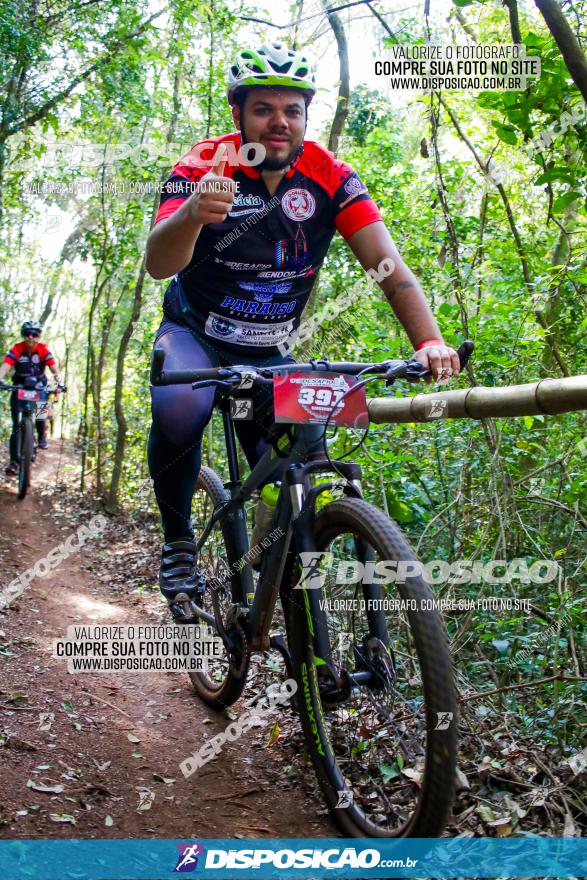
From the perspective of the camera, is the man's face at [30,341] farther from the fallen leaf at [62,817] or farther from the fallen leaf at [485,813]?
the fallen leaf at [485,813]

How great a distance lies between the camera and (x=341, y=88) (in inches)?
281

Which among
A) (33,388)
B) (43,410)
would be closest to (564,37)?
(33,388)

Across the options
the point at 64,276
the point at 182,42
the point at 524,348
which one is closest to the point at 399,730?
the point at 524,348

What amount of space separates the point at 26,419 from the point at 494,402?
886 cm

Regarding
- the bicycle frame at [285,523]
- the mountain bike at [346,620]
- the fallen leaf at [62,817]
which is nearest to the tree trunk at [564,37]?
the mountain bike at [346,620]

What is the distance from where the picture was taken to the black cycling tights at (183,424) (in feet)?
9.92

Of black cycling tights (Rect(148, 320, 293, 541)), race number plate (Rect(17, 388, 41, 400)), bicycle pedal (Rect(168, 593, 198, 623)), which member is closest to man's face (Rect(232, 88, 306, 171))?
black cycling tights (Rect(148, 320, 293, 541))

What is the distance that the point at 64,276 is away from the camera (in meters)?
23.1

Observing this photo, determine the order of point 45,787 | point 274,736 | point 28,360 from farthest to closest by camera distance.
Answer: point 28,360
point 274,736
point 45,787

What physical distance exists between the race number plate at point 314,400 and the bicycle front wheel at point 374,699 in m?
0.30

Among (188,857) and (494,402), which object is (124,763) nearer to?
(188,857)

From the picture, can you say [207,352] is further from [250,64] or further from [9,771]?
[9,771]

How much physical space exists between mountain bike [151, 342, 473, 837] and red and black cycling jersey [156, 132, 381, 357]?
57 centimetres

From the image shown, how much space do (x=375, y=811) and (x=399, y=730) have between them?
354 millimetres
